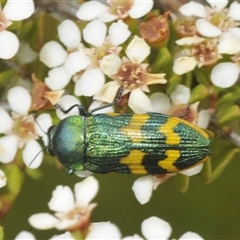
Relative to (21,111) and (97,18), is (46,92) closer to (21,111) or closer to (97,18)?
(21,111)

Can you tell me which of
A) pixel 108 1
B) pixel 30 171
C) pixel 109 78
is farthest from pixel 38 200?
pixel 108 1

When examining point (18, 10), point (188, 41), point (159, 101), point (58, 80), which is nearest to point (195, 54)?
point (188, 41)

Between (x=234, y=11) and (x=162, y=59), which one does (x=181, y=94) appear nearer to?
(x=162, y=59)

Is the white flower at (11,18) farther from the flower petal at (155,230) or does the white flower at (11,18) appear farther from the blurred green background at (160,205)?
the flower petal at (155,230)

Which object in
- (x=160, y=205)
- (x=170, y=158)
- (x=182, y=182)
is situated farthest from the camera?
(x=160, y=205)

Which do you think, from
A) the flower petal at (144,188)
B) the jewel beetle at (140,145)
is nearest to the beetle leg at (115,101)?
the jewel beetle at (140,145)

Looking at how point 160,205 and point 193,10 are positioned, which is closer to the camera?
point 193,10
